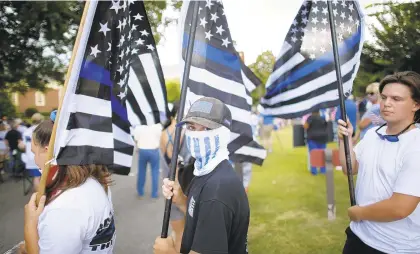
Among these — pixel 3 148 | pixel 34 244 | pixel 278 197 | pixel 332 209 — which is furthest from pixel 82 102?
pixel 3 148

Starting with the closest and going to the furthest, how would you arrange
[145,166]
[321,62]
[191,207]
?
[191,207]
[321,62]
[145,166]

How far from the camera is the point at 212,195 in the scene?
1.98 meters

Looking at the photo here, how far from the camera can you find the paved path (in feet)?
17.0

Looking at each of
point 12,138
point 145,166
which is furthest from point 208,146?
point 12,138

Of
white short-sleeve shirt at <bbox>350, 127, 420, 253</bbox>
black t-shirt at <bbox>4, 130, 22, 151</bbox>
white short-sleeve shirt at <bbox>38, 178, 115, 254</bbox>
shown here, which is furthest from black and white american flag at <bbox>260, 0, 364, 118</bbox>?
black t-shirt at <bbox>4, 130, 22, 151</bbox>

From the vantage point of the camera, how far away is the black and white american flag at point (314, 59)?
3.63 meters

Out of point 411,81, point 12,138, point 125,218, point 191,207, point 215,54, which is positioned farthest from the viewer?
point 12,138

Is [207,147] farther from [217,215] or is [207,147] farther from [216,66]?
[216,66]

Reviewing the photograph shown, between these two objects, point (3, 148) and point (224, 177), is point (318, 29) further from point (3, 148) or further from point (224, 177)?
point (3, 148)

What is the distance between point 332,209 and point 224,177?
4568 mm

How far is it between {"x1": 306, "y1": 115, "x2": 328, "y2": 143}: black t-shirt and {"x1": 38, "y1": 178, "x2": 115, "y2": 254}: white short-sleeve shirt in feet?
24.4

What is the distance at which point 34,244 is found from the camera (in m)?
2.06

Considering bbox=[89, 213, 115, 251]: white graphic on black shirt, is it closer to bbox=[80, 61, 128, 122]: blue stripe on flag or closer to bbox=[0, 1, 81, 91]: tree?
bbox=[80, 61, 128, 122]: blue stripe on flag

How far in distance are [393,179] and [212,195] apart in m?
1.25
